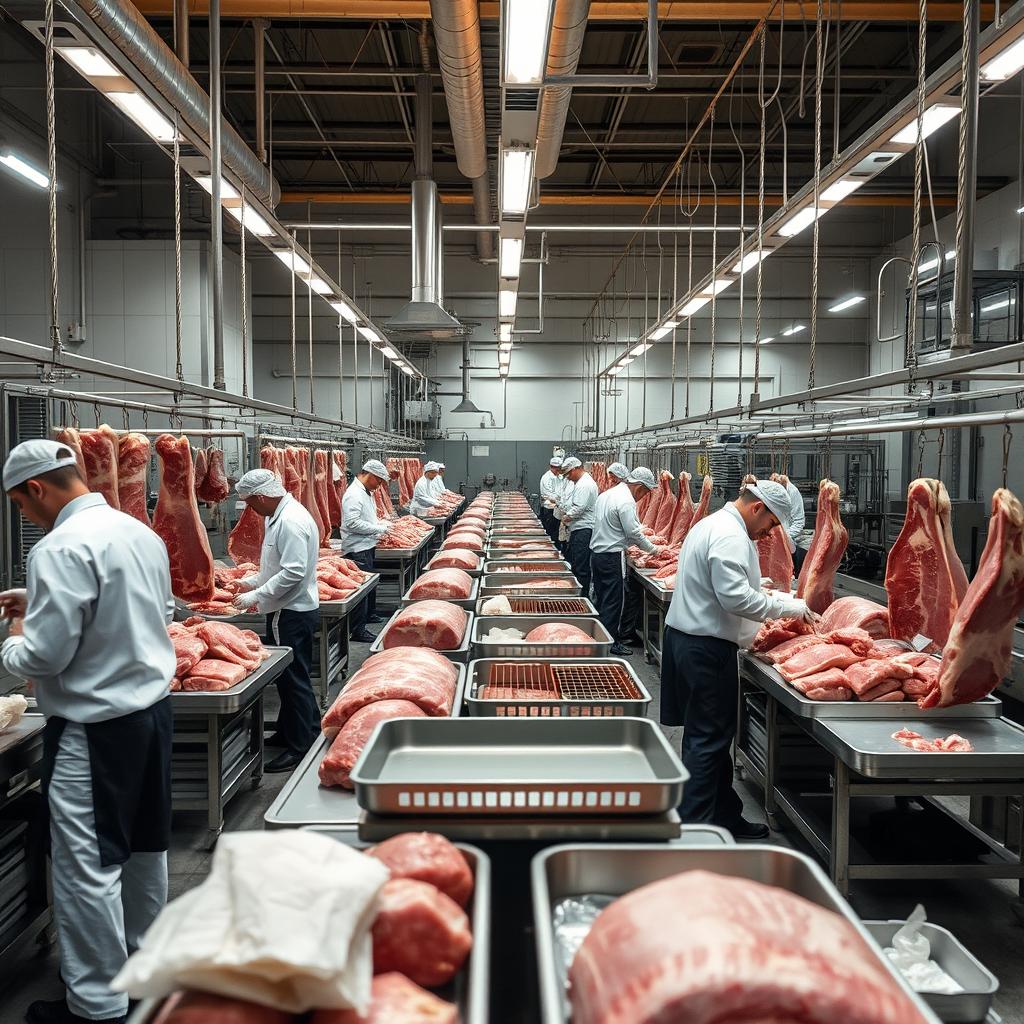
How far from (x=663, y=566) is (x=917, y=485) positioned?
397 cm

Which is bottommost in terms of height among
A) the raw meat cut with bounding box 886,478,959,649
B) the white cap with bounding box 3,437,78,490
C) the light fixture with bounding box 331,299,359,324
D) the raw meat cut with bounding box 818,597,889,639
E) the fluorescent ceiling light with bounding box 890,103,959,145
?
the raw meat cut with bounding box 818,597,889,639

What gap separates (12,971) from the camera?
315 centimetres

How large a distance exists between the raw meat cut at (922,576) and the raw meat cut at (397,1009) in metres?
3.33

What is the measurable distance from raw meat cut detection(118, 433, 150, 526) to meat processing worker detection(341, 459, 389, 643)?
3.95 m

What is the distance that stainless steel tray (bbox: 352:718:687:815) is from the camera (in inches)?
68.9

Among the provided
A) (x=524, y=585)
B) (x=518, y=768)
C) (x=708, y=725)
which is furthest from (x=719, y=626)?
(x=518, y=768)

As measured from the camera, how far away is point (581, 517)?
1093 centimetres

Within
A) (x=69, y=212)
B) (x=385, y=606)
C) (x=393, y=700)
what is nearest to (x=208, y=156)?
(x=393, y=700)

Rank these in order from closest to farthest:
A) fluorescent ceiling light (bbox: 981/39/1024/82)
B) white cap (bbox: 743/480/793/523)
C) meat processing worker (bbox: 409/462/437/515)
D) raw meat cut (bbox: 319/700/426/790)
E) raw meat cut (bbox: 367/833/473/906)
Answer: raw meat cut (bbox: 367/833/473/906) → raw meat cut (bbox: 319/700/426/790) → fluorescent ceiling light (bbox: 981/39/1024/82) → white cap (bbox: 743/480/793/523) → meat processing worker (bbox: 409/462/437/515)

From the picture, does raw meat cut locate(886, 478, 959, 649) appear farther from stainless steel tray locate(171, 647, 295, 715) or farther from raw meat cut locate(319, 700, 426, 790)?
stainless steel tray locate(171, 647, 295, 715)

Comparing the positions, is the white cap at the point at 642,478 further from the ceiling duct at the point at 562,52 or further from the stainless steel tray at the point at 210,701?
the stainless steel tray at the point at 210,701

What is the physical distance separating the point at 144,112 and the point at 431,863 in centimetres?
401

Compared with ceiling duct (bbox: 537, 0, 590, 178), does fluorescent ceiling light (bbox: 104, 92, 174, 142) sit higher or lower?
lower

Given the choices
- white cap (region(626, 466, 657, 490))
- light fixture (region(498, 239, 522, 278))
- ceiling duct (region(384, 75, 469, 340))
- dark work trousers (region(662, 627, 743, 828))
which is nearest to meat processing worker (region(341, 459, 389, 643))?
ceiling duct (region(384, 75, 469, 340))
